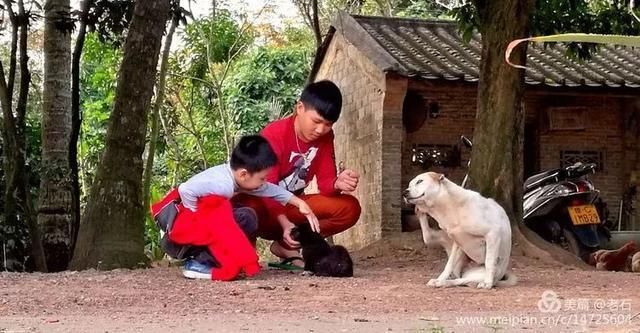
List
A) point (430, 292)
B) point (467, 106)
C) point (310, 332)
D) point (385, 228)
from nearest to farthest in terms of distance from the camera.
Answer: point (310, 332) → point (430, 292) → point (385, 228) → point (467, 106)

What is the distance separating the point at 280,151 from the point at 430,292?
1547 mm

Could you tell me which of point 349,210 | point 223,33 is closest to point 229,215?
point 349,210

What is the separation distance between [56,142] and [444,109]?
570cm

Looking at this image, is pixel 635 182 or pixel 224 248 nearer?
pixel 224 248

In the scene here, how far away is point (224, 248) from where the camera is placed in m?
5.71

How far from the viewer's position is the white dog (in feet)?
17.4

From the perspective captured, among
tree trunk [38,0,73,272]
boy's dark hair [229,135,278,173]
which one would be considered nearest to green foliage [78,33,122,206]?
tree trunk [38,0,73,272]

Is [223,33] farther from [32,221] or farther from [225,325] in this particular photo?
[225,325]

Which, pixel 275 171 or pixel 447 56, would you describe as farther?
pixel 447 56

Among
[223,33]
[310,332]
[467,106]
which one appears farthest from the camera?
[223,33]

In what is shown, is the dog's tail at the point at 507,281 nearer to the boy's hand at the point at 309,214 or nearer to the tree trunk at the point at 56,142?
the boy's hand at the point at 309,214

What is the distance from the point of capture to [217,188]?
18.8 feet

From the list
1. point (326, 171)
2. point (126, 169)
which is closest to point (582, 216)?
point (326, 171)

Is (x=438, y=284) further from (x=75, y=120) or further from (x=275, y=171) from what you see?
(x=75, y=120)
